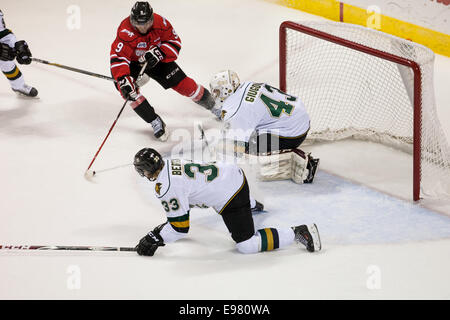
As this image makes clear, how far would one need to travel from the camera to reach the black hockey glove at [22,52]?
613 centimetres

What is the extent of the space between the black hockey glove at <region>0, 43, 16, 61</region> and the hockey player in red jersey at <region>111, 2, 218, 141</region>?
1018mm

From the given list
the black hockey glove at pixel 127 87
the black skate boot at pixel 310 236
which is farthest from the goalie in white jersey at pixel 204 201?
the black hockey glove at pixel 127 87

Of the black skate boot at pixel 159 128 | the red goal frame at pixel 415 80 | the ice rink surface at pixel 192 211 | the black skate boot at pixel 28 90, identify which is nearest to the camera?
the ice rink surface at pixel 192 211

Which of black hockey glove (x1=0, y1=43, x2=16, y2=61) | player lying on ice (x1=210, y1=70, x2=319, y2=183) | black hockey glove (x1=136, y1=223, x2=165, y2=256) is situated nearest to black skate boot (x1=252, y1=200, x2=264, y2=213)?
player lying on ice (x1=210, y1=70, x2=319, y2=183)

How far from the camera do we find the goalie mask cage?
186 inches

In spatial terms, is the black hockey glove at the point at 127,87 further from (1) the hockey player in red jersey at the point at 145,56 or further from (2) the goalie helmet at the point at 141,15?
(2) the goalie helmet at the point at 141,15

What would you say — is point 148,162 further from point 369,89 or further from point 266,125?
point 369,89

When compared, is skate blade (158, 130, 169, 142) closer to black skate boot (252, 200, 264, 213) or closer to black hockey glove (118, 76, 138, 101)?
black hockey glove (118, 76, 138, 101)

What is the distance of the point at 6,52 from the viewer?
6.12 metres

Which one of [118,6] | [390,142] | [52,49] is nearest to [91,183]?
[390,142]

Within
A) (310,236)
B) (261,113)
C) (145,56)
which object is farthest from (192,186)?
(145,56)

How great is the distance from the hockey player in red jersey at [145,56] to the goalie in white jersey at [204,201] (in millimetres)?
1614

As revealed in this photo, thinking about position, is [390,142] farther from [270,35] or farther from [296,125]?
[270,35]

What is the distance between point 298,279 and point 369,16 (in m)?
3.79
